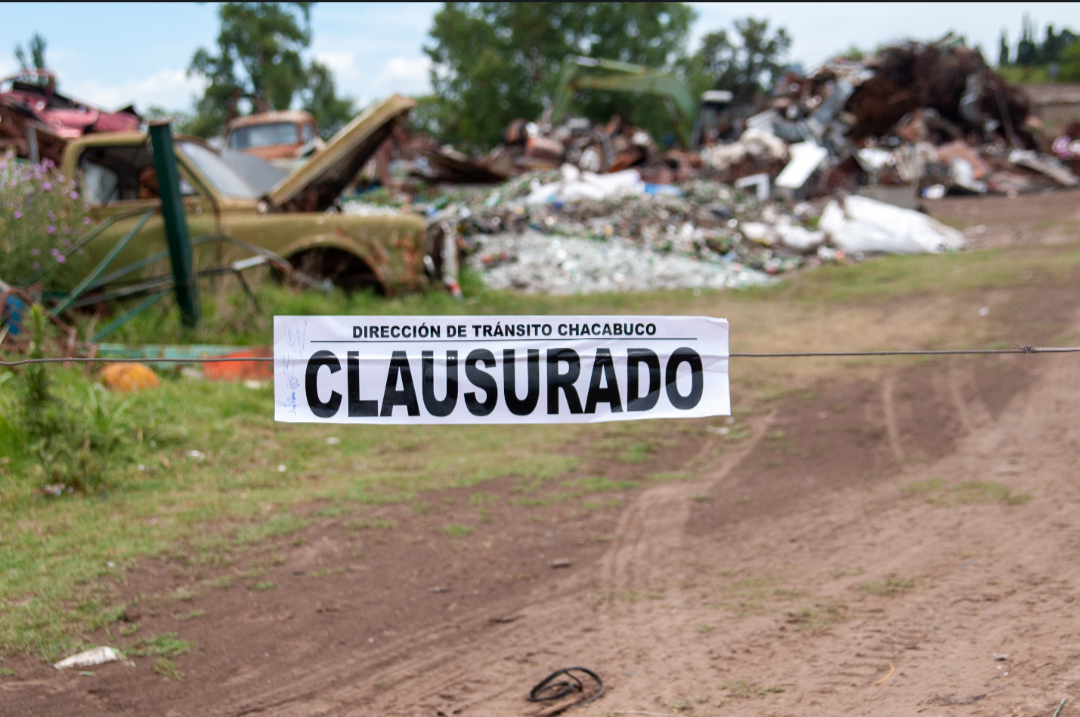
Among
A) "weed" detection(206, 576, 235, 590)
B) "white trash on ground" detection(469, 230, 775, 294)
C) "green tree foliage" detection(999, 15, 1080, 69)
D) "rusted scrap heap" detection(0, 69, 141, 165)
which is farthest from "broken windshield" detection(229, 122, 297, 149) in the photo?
"green tree foliage" detection(999, 15, 1080, 69)

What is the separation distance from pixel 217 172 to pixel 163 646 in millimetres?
6697

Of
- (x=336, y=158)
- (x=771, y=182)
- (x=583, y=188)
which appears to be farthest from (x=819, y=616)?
(x=771, y=182)

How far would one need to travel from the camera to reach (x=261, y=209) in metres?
9.35

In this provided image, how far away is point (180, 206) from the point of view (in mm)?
8133

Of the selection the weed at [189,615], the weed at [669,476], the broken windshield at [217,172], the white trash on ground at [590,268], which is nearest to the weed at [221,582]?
the weed at [189,615]

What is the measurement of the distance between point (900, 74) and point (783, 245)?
1705cm

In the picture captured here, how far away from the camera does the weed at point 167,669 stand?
12.0 feet

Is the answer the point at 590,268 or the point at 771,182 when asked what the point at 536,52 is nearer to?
the point at 771,182

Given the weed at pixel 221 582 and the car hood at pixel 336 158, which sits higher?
the car hood at pixel 336 158

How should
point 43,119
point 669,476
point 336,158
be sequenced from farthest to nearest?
point 43,119 → point 336,158 → point 669,476

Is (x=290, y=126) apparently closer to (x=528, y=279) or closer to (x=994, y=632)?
(x=528, y=279)

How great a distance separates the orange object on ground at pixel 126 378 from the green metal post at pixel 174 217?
103cm

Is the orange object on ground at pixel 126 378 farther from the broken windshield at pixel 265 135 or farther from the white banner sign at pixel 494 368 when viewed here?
the broken windshield at pixel 265 135

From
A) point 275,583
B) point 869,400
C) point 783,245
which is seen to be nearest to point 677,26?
point 783,245
